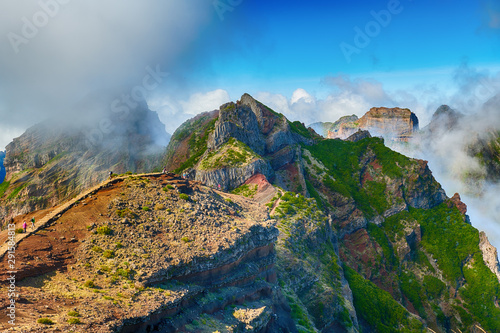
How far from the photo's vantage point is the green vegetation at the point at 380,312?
3974 inches

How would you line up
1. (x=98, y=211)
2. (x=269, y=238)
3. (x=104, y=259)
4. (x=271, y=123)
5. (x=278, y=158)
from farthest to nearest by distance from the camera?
(x=271, y=123), (x=278, y=158), (x=269, y=238), (x=98, y=211), (x=104, y=259)

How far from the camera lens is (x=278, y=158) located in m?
163

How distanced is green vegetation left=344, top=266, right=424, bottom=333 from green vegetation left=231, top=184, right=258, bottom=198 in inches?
1754

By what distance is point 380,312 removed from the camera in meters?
105

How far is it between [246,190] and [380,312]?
58.1m

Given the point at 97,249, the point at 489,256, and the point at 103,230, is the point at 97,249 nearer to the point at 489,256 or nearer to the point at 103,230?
the point at 103,230

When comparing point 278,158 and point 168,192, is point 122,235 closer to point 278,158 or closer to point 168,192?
point 168,192

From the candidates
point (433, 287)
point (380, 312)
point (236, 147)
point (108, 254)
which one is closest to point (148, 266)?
point (108, 254)

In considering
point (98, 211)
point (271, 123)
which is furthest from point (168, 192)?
point (271, 123)

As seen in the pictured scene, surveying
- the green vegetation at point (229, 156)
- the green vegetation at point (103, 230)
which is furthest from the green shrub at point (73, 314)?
the green vegetation at point (229, 156)

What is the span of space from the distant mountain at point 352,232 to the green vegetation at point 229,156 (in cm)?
61

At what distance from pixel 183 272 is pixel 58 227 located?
1670 cm

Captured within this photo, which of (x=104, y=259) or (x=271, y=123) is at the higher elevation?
(x=271, y=123)

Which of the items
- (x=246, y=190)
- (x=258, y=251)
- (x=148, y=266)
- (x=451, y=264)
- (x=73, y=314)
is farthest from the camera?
(x=451, y=264)
